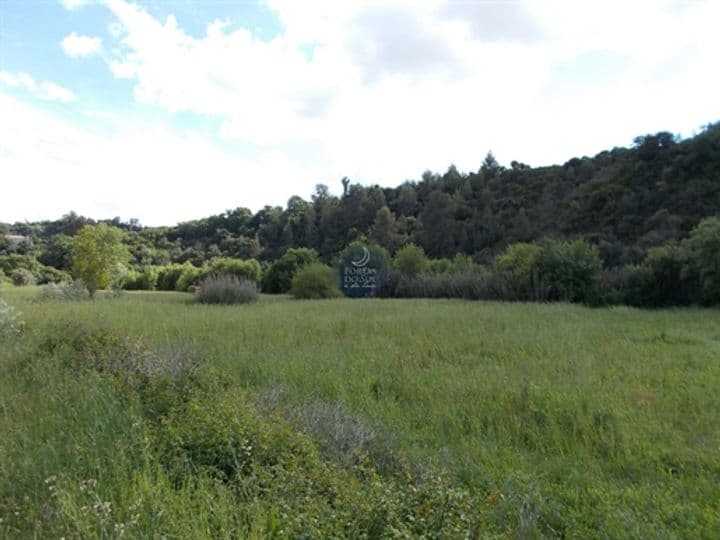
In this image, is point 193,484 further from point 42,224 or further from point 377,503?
point 42,224

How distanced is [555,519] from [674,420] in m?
2.20

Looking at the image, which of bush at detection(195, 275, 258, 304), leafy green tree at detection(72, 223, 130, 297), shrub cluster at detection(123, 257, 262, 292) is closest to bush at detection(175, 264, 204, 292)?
Answer: shrub cluster at detection(123, 257, 262, 292)

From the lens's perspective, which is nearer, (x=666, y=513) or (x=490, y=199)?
(x=666, y=513)

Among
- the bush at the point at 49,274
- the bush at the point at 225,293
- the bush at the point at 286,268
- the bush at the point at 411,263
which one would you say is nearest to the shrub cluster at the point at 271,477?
the bush at the point at 225,293

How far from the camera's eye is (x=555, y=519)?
8.49ft

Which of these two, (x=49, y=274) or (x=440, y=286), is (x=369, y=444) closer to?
(x=440, y=286)

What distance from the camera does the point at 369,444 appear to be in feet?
11.0

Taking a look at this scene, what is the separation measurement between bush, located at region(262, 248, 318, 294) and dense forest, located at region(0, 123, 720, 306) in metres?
3.51

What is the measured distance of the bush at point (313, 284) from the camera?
22.1 m

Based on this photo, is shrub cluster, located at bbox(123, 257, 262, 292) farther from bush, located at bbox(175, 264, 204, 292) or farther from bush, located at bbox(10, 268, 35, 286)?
bush, located at bbox(10, 268, 35, 286)

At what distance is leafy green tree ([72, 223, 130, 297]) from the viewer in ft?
64.5

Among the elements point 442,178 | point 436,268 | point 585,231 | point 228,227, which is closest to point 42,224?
point 228,227

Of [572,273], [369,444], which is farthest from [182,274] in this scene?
[369,444]

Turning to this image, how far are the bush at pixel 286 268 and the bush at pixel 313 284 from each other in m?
4.80
